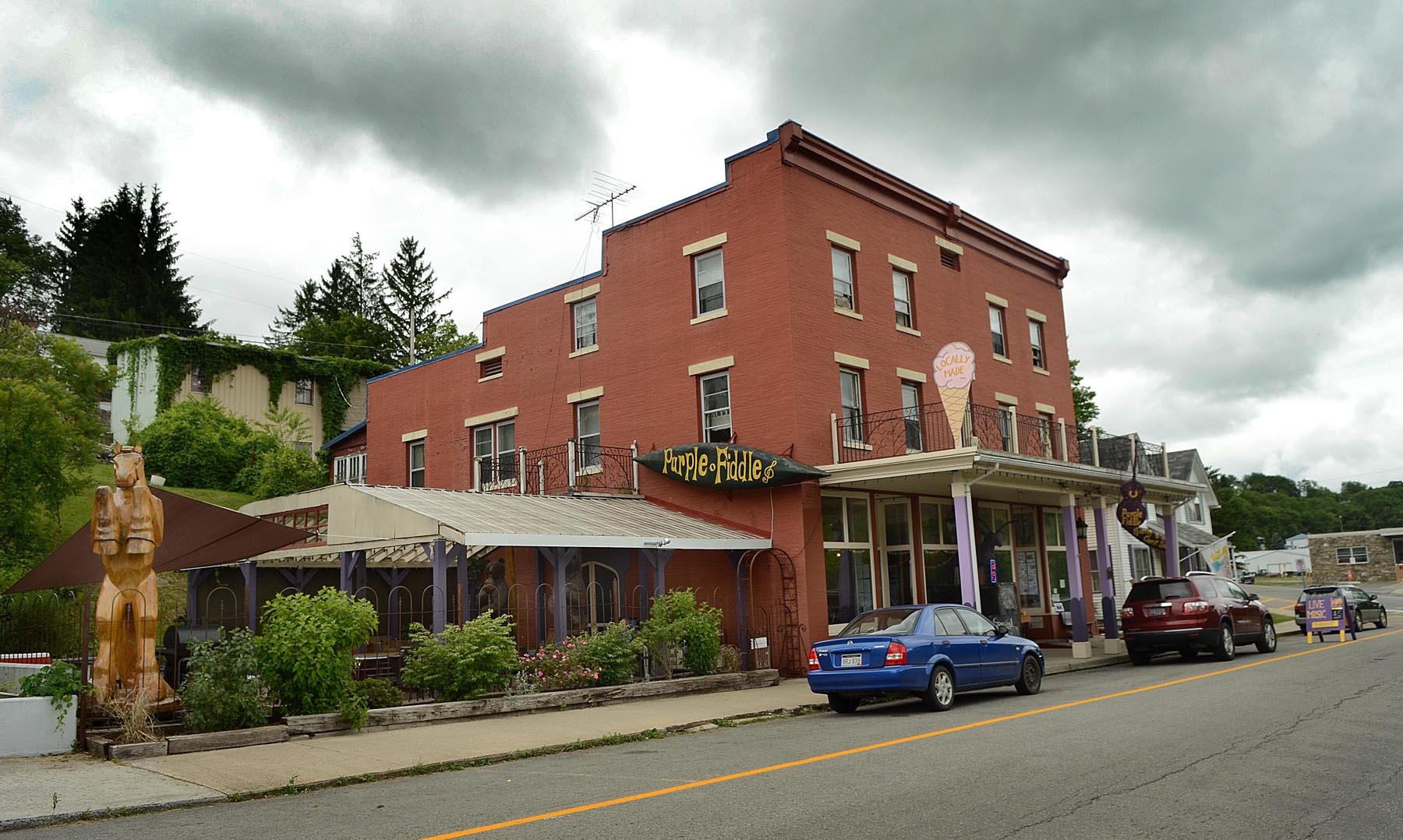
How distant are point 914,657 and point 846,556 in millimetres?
8203

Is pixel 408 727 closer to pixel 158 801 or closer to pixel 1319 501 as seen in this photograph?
pixel 158 801

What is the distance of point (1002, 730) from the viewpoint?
11.0 m

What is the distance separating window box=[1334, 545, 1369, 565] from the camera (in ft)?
240

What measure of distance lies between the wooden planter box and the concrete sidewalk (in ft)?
0.69

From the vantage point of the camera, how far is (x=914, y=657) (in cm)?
1329

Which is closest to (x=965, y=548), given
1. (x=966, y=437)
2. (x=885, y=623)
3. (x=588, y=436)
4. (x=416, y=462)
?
(x=966, y=437)

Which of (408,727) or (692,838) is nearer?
(692,838)

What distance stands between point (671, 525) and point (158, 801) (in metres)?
11.9

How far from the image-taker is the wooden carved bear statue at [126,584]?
1154cm

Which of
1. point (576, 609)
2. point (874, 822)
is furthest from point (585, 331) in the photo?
point (874, 822)

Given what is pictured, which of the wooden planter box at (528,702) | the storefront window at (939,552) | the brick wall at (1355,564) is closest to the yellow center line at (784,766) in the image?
the wooden planter box at (528,702)

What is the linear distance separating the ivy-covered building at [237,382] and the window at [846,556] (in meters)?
31.8

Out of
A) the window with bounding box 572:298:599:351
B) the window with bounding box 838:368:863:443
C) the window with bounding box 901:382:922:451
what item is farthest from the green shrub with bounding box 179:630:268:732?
the window with bounding box 901:382:922:451

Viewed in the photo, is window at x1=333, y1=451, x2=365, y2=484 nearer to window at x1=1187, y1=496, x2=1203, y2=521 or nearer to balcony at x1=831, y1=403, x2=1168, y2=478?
balcony at x1=831, y1=403, x2=1168, y2=478
